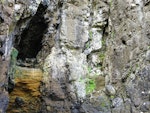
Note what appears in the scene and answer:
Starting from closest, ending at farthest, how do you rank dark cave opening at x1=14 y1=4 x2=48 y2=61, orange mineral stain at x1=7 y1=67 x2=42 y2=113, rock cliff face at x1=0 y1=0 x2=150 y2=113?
rock cliff face at x1=0 y1=0 x2=150 y2=113
orange mineral stain at x1=7 y1=67 x2=42 y2=113
dark cave opening at x1=14 y1=4 x2=48 y2=61

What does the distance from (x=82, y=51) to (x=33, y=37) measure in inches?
92.4

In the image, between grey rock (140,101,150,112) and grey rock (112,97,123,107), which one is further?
grey rock (112,97,123,107)

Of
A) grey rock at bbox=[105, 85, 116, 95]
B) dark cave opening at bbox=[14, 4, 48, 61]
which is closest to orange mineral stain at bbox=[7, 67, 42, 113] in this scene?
dark cave opening at bbox=[14, 4, 48, 61]

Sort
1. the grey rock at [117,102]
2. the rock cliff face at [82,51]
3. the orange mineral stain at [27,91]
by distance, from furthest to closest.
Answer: the orange mineral stain at [27,91] < the grey rock at [117,102] < the rock cliff face at [82,51]

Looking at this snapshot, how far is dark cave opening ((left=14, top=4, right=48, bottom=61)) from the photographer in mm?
11663

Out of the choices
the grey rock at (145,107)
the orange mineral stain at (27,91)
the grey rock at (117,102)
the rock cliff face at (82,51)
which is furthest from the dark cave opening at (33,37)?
the grey rock at (145,107)

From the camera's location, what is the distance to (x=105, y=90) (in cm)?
1021

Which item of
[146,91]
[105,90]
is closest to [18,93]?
[105,90]

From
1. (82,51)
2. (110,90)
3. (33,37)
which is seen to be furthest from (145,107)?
(33,37)

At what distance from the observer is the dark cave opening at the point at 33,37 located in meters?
11.7

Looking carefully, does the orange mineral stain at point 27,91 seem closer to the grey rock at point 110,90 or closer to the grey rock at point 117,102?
the grey rock at point 110,90

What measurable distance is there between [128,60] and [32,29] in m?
4.25

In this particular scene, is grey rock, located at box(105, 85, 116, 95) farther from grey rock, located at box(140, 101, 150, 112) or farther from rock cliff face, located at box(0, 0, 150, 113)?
grey rock, located at box(140, 101, 150, 112)

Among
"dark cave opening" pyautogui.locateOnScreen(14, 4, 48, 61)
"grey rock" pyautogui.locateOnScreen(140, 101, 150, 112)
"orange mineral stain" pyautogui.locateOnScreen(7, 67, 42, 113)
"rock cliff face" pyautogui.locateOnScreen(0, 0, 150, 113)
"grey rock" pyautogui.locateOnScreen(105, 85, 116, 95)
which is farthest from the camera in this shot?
"dark cave opening" pyautogui.locateOnScreen(14, 4, 48, 61)
